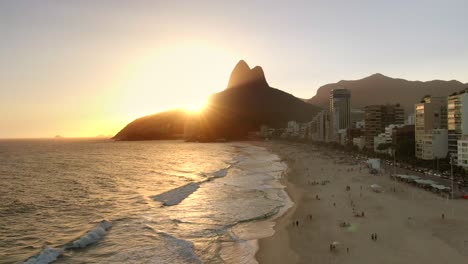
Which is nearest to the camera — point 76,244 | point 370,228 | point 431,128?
point 76,244

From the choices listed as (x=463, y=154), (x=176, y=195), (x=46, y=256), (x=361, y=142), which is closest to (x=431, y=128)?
(x=463, y=154)

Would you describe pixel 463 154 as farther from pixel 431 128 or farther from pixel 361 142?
pixel 361 142

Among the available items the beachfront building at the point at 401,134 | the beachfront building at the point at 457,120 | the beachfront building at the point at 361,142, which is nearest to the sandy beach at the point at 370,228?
the beachfront building at the point at 457,120

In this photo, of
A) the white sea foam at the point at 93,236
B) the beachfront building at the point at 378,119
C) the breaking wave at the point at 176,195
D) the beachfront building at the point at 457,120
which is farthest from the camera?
the beachfront building at the point at 378,119

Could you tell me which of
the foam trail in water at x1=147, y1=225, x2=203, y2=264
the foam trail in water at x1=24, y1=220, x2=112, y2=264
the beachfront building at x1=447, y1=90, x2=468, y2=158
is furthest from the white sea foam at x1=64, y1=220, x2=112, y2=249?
the beachfront building at x1=447, y1=90, x2=468, y2=158

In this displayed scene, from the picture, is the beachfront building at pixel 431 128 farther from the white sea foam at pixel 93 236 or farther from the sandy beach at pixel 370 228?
the white sea foam at pixel 93 236

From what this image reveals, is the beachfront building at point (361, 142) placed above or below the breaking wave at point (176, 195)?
above

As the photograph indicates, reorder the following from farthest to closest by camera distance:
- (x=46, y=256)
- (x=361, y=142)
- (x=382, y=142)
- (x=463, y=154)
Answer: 1. (x=361, y=142)
2. (x=382, y=142)
3. (x=463, y=154)
4. (x=46, y=256)
